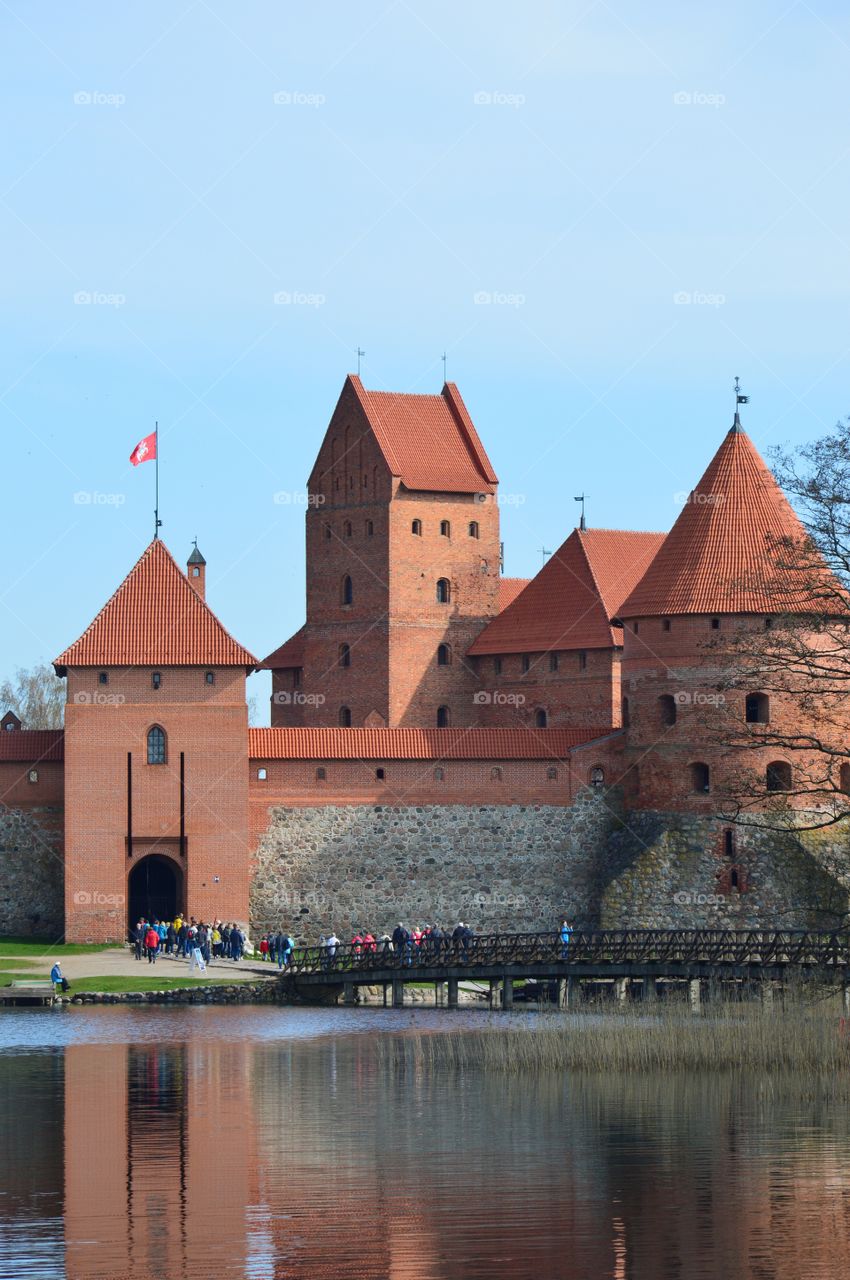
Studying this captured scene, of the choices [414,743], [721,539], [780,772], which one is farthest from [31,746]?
[780,772]

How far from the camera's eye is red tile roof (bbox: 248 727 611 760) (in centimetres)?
4172

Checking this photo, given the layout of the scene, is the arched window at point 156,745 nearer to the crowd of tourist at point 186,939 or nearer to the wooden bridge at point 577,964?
the crowd of tourist at point 186,939

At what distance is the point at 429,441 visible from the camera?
51.4 m

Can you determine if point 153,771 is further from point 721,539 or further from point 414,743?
point 721,539

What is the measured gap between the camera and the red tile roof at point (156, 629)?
40.4 m

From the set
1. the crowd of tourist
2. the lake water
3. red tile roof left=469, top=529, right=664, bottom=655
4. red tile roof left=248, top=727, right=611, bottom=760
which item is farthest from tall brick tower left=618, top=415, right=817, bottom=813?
the lake water

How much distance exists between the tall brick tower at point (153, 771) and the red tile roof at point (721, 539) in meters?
7.27

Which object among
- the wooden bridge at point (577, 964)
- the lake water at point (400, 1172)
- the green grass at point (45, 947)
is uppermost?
the green grass at point (45, 947)

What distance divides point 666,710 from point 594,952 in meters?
8.91

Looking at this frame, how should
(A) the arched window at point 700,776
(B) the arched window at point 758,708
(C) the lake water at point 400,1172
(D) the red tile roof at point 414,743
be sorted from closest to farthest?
(C) the lake water at point 400,1172, (B) the arched window at point 758,708, (A) the arched window at point 700,776, (D) the red tile roof at point 414,743

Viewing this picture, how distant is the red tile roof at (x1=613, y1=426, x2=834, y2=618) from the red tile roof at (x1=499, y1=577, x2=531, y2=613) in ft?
33.6

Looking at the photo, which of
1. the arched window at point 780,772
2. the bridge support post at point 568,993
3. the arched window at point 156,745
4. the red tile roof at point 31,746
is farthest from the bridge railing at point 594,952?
the red tile roof at point 31,746

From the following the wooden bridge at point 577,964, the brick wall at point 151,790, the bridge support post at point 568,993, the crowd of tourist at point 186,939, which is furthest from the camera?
the brick wall at point 151,790

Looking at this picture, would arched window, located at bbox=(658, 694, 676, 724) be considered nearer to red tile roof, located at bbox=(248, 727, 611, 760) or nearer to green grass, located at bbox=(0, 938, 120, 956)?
red tile roof, located at bbox=(248, 727, 611, 760)
